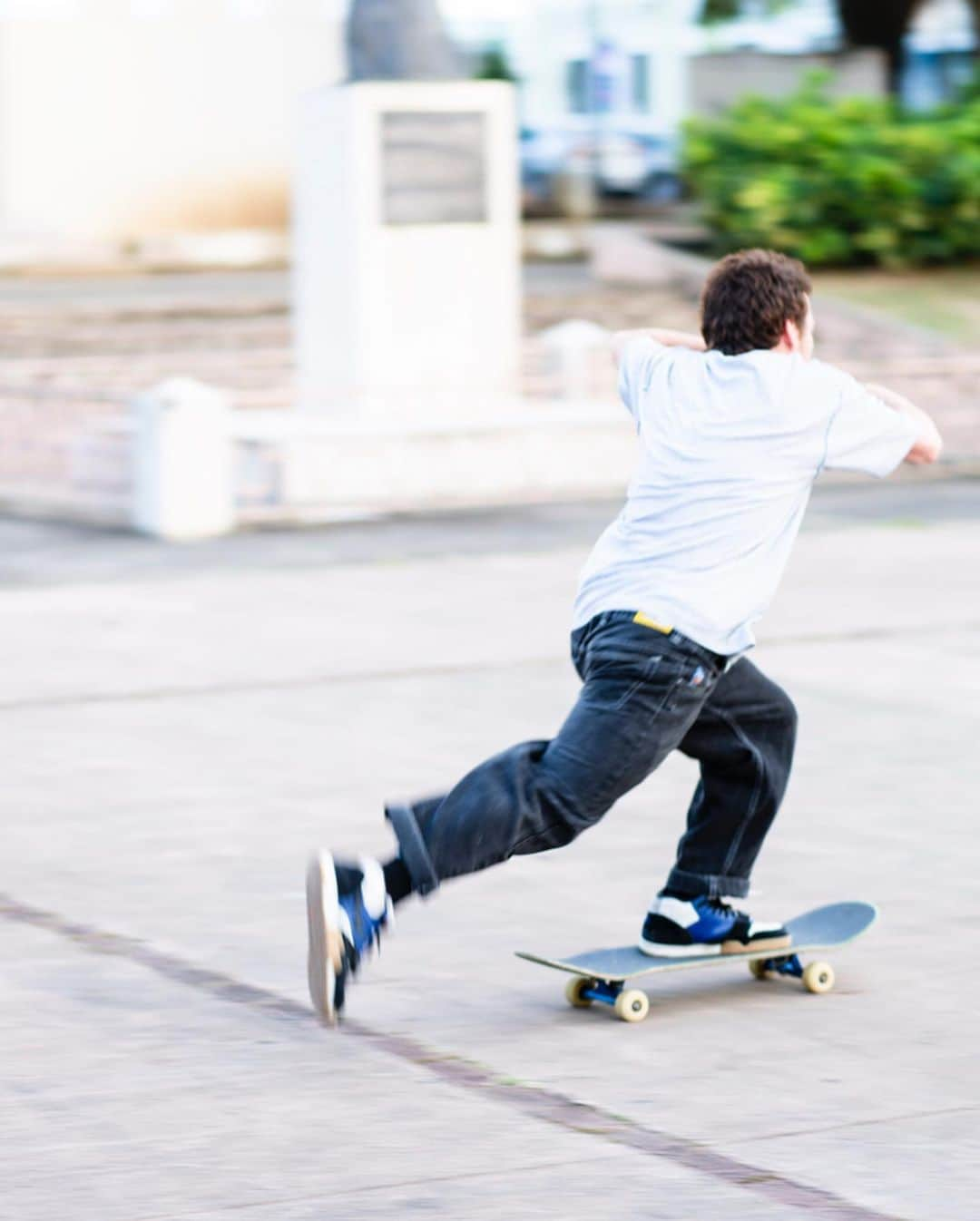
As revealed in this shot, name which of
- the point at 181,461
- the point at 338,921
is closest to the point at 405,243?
the point at 181,461

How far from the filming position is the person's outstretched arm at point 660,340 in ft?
17.3

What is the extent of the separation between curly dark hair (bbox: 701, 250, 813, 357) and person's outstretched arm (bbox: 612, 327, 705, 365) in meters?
0.22

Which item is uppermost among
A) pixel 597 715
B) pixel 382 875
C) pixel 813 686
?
pixel 597 715

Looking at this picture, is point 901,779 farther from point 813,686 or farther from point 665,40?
point 665,40

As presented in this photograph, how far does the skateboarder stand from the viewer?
15.7ft

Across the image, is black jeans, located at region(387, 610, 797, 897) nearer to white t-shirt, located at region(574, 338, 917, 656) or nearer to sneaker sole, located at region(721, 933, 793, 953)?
white t-shirt, located at region(574, 338, 917, 656)

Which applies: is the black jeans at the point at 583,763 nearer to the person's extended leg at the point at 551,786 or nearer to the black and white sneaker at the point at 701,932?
the person's extended leg at the point at 551,786

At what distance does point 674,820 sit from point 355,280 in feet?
30.9

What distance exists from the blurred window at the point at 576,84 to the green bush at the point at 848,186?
153 ft

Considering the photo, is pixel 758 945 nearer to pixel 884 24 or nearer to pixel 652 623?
pixel 652 623

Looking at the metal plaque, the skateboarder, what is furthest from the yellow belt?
the metal plaque

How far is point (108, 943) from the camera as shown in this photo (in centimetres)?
568

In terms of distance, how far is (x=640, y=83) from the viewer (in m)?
68.2

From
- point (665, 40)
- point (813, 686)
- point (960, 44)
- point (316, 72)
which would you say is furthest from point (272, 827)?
point (665, 40)
